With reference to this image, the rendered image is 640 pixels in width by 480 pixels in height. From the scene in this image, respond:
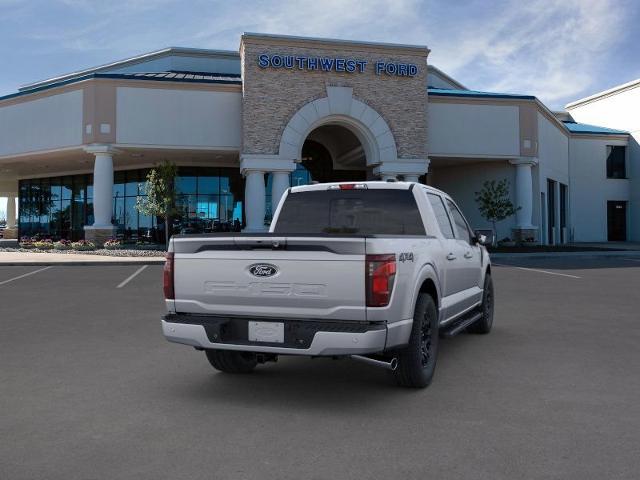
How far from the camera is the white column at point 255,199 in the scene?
1089 inches

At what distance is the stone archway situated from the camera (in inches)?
1081

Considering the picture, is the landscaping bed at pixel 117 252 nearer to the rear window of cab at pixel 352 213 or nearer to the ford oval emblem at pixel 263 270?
the rear window of cab at pixel 352 213

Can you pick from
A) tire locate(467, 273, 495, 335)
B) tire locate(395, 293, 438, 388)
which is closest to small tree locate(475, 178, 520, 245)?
tire locate(467, 273, 495, 335)

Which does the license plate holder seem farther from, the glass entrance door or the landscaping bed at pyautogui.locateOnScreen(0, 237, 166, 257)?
the glass entrance door

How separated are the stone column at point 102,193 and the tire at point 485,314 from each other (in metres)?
23.6

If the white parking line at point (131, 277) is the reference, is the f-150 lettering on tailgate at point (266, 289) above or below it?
above

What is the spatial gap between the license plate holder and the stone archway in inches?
904

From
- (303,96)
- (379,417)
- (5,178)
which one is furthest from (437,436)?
(5,178)

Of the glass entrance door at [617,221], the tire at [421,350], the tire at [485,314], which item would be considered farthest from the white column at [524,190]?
the tire at [421,350]

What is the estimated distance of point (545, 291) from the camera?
13.0 m

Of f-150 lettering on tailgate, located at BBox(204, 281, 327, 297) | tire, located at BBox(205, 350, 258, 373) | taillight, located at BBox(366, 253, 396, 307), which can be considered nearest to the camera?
taillight, located at BBox(366, 253, 396, 307)

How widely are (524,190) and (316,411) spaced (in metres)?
29.2

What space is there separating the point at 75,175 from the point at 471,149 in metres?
24.8

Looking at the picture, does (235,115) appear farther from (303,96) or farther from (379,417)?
(379,417)
